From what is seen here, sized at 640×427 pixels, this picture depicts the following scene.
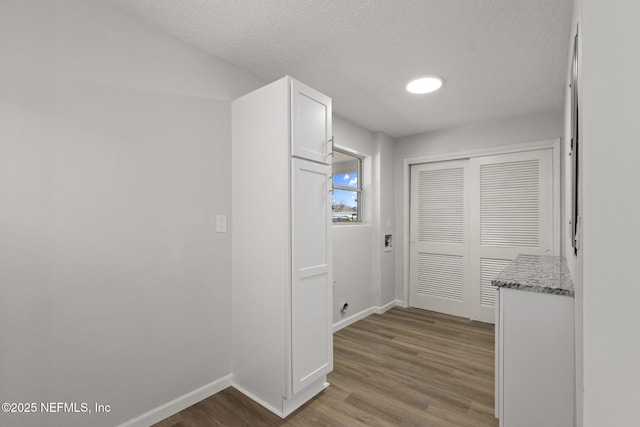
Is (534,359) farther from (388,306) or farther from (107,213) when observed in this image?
(388,306)

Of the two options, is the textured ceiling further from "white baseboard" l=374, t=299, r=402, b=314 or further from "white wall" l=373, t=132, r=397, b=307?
"white baseboard" l=374, t=299, r=402, b=314

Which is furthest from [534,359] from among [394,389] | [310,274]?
[310,274]

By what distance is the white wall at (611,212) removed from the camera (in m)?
0.72

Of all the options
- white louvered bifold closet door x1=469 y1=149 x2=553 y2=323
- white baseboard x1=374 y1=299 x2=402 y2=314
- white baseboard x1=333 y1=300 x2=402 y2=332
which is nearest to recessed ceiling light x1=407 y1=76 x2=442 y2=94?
white louvered bifold closet door x1=469 y1=149 x2=553 y2=323

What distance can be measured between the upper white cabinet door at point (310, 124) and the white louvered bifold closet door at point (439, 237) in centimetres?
244

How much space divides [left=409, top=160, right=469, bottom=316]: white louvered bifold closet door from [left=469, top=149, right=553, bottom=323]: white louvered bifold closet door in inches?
5.5

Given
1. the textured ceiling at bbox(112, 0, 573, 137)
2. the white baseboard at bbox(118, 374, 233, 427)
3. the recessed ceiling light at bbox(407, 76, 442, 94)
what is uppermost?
the textured ceiling at bbox(112, 0, 573, 137)

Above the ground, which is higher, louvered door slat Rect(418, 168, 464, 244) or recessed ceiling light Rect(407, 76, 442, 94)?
recessed ceiling light Rect(407, 76, 442, 94)

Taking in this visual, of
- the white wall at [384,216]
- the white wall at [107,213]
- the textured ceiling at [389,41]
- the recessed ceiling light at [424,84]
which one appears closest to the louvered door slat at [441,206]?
the white wall at [384,216]

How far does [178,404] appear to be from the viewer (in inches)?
74.2

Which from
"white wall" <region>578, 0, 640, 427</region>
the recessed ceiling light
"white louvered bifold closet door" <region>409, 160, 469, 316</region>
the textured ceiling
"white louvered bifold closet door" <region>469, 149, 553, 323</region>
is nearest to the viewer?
"white wall" <region>578, 0, 640, 427</region>

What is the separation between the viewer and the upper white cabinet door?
6.22 ft

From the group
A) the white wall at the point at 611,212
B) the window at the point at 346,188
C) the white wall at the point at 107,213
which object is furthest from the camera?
the window at the point at 346,188

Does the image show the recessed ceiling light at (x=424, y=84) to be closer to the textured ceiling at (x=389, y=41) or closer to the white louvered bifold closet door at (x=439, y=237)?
the textured ceiling at (x=389, y=41)
